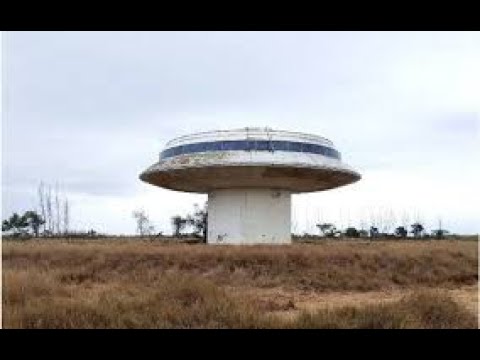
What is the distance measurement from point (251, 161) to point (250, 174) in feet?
4.25

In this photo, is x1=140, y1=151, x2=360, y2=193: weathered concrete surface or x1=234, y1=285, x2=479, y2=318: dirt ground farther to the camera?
x1=140, y1=151, x2=360, y2=193: weathered concrete surface

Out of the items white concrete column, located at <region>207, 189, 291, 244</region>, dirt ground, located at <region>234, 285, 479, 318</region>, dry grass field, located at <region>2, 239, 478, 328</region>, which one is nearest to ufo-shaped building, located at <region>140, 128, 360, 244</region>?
white concrete column, located at <region>207, 189, 291, 244</region>

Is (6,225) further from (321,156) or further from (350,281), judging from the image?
(350,281)

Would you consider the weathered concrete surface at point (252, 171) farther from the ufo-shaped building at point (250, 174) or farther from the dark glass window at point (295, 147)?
the dark glass window at point (295, 147)

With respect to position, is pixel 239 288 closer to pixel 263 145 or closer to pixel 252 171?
pixel 252 171

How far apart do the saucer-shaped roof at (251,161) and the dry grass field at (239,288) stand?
15.3 ft

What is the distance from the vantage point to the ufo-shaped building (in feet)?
94.5

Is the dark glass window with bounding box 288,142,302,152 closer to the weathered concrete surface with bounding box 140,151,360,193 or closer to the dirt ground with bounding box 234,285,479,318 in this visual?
the weathered concrete surface with bounding box 140,151,360,193

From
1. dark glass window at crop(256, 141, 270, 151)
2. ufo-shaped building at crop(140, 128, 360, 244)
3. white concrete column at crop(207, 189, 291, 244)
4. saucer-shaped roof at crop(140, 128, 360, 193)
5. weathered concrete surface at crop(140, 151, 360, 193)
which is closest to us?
weathered concrete surface at crop(140, 151, 360, 193)

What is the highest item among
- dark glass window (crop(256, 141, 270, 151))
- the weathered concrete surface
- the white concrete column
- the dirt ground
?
dark glass window (crop(256, 141, 270, 151))

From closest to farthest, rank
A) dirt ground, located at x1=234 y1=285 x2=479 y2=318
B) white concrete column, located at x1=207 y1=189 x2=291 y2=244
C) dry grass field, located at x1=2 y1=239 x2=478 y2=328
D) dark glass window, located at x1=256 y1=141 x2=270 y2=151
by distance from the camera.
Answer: dry grass field, located at x1=2 y1=239 x2=478 y2=328 < dirt ground, located at x1=234 y1=285 x2=479 y2=318 < dark glass window, located at x1=256 y1=141 x2=270 y2=151 < white concrete column, located at x1=207 y1=189 x2=291 y2=244

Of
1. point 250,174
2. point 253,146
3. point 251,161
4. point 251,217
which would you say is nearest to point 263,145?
point 253,146

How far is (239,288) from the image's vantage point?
19500mm

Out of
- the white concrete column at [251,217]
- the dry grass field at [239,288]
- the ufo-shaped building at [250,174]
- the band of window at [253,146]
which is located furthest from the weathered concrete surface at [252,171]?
the dry grass field at [239,288]
